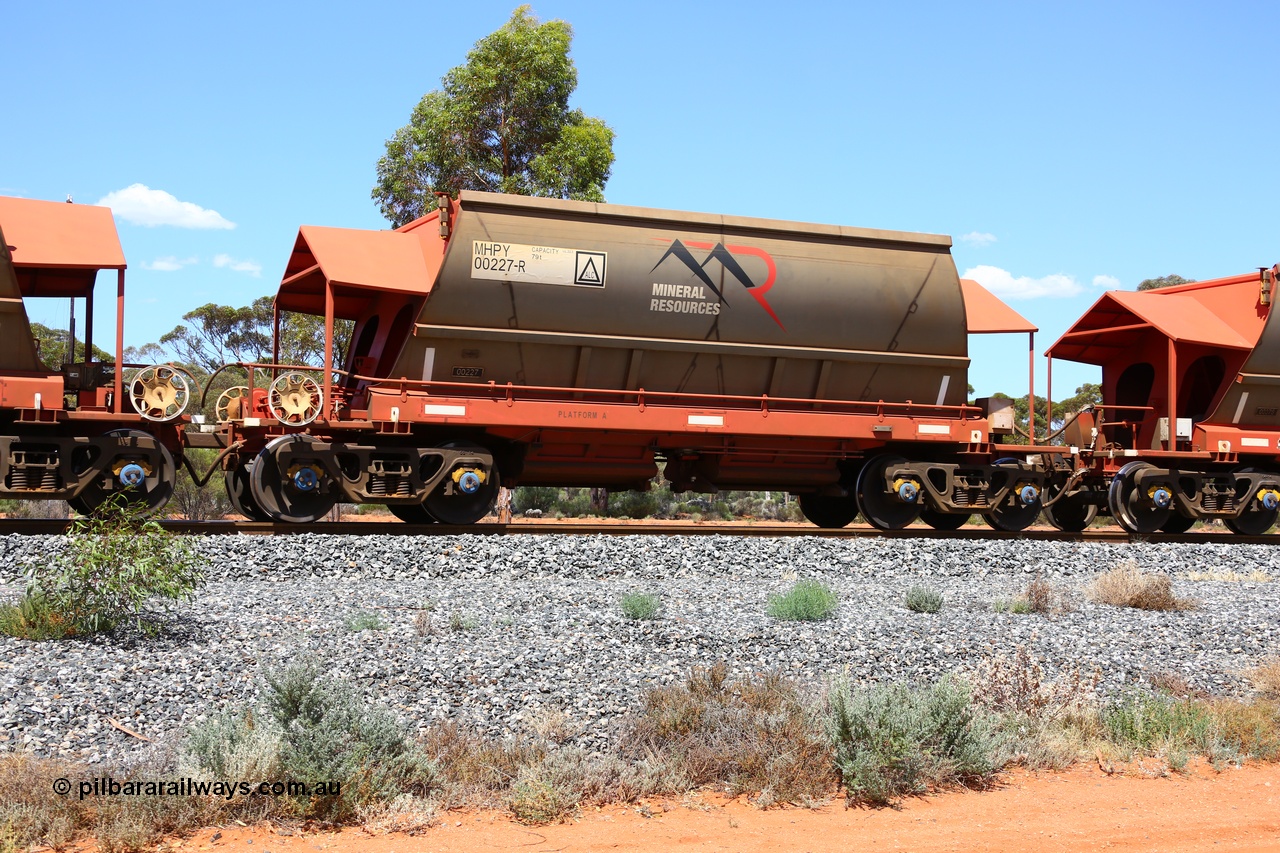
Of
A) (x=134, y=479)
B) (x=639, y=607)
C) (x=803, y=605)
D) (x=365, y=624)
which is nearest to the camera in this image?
(x=365, y=624)

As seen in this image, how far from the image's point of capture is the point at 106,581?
24.8 feet

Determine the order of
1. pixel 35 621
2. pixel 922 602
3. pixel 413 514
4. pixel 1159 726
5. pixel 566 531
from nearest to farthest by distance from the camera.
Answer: pixel 1159 726
pixel 35 621
pixel 922 602
pixel 566 531
pixel 413 514

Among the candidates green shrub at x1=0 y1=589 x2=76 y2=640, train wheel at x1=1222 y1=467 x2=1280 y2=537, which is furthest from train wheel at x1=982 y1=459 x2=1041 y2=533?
green shrub at x1=0 y1=589 x2=76 y2=640

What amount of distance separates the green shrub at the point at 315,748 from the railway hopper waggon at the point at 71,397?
711 cm

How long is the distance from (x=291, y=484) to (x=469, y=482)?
2005 millimetres

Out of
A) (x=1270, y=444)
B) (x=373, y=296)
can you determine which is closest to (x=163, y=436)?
(x=373, y=296)

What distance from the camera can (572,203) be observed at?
14.1 metres

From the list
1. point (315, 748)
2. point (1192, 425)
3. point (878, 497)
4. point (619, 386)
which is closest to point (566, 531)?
point (619, 386)

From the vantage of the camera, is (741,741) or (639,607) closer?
(741,741)

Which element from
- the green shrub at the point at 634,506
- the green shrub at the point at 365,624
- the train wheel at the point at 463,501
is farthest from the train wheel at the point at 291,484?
the green shrub at the point at 634,506

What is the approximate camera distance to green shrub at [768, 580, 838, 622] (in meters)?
8.94

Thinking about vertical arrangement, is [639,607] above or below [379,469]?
below

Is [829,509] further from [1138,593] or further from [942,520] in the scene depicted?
[1138,593]

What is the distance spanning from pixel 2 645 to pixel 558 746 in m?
3.67
